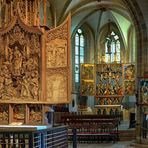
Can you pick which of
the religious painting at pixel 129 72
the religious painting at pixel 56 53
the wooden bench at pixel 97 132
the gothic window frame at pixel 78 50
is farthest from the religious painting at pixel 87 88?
the religious painting at pixel 56 53

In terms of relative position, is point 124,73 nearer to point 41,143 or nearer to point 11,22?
point 11,22

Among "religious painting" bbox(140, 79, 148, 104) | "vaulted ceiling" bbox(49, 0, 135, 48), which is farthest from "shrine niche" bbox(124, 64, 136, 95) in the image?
"religious painting" bbox(140, 79, 148, 104)

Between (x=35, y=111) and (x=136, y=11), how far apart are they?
11.4 m

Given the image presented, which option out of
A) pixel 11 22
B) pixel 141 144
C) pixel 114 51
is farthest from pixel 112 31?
pixel 11 22

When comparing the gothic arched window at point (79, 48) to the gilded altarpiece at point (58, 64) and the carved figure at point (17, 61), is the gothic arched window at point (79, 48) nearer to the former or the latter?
the carved figure at point (17, 61)

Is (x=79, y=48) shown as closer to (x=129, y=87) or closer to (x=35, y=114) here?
(x=129, y=87)

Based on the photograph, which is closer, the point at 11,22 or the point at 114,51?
the point at 11,22

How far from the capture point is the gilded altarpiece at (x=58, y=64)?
10.2m

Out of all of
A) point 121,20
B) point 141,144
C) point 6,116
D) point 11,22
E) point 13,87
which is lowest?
point 141,144

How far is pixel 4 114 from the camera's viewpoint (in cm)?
1063

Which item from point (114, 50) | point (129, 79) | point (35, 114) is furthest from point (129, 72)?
point (35, 114)

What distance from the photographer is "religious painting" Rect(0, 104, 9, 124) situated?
10547mm

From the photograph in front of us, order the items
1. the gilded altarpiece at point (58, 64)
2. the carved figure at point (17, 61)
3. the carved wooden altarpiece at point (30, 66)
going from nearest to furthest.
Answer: the gilded altarpiece at point (58, 64), the carved wooden altarpiece at point (30, 66), the carved figure at point (17, 61)

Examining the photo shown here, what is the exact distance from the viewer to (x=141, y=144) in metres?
16.3
